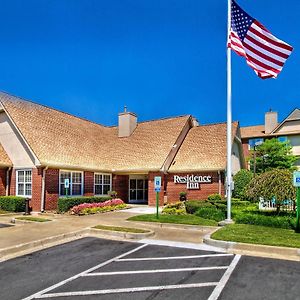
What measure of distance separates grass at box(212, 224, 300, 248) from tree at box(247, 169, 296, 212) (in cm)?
293

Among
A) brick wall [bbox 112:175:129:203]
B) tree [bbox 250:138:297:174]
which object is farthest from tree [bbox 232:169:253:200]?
brick wall [bbox 112:175:129:203]

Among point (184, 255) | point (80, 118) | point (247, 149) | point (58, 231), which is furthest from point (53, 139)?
point (247, 149)

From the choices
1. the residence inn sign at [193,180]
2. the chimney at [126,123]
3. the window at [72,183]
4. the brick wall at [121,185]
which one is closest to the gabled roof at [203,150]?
the residence inn sign at [193,180]

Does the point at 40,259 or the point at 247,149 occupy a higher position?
the point at 247,149

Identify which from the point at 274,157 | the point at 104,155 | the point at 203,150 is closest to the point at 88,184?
the point at 104,155

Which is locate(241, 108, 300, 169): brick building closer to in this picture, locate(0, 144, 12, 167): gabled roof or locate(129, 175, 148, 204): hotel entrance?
locate(129, 175, 148, 204): hotel entrance

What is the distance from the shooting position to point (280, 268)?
766 cm

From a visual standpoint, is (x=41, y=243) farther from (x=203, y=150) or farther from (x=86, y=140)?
(x=203, y=150)

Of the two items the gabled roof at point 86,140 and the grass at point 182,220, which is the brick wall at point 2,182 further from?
the grass at point 182,220

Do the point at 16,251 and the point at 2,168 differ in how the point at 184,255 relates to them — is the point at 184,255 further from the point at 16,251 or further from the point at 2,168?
the point at 2,168

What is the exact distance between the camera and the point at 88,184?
2333cm

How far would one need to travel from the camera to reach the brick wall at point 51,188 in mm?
19828

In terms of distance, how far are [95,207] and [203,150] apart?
35.5ft

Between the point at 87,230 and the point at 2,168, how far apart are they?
38.1ft
